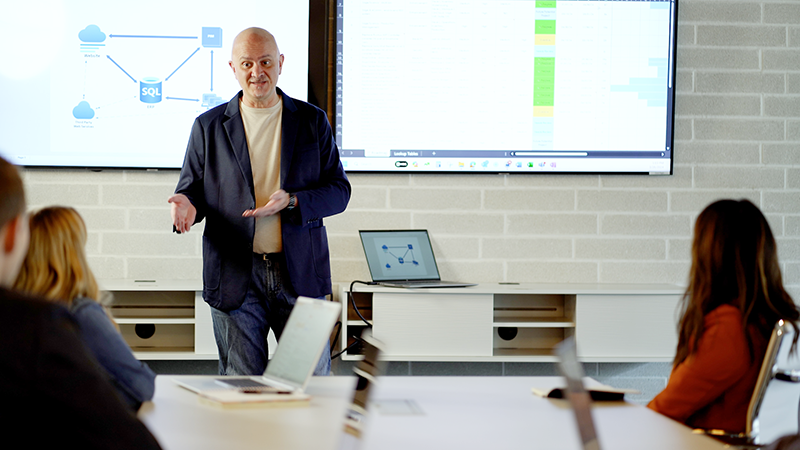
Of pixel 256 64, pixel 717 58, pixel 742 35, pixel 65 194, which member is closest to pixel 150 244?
pixel 65 194

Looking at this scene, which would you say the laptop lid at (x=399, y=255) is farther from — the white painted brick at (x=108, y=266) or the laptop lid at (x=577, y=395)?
the laptop lid at (x=577, y=395)

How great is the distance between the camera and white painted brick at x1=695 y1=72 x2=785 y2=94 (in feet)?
11.3

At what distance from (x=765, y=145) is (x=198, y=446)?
10.7 feet

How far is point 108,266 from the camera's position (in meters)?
3.29

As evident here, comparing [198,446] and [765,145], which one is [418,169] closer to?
[765,145]

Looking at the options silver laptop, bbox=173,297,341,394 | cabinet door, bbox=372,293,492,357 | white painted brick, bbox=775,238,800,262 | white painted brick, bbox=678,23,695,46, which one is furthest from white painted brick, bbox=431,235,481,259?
silver laptop, bbox=173,297,341,394

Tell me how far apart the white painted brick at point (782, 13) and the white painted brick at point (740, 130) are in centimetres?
50

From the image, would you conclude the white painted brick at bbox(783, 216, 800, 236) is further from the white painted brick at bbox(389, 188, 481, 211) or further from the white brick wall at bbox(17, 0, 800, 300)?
the white painted brick at bbox(389, 188, 481, 211)

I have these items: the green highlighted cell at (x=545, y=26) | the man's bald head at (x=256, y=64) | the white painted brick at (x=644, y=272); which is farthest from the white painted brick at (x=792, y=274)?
the man's bald head at (x=256, y=64)

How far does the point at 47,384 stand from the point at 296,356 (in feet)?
3.36

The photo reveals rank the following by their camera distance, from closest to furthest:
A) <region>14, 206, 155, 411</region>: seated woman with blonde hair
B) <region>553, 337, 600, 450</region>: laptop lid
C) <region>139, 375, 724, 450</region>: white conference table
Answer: <region>553, 337, 600, 450</region>: laptop lid, <region>139, 375, 724, 450</region>: white conference table, <region>14, 206, 155, 411</region>: seated woman with blonde hair

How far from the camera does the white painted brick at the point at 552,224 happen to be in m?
3.40

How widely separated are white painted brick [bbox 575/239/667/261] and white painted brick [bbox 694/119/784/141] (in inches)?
23.2

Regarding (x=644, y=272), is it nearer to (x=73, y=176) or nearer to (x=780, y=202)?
(x=780, y=202)
